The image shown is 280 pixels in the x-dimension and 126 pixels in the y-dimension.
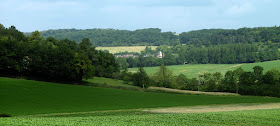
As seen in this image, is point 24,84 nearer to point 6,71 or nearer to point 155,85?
point 6,71

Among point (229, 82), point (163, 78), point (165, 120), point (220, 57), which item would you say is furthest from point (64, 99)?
point (220, 57)

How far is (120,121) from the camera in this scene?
28.5 meters

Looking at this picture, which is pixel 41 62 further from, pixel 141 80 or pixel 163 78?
pixel 163 78

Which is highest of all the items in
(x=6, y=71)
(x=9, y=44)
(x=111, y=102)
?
(x=9, y=44)

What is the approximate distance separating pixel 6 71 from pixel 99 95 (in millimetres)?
23965

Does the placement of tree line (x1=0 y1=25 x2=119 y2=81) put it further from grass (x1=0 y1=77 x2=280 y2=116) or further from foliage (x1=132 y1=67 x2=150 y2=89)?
foliage (x1=132 y1=67 x2=150 y2=89)

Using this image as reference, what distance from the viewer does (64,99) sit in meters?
56.3

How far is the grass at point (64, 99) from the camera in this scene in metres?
46.7

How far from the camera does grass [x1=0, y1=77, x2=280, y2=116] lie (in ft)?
153

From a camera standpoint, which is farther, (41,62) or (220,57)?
(220,57)

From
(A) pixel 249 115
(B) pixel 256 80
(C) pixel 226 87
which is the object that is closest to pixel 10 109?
(A) pixel 249 115

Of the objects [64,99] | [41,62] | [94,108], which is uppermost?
Answer: [41,62]

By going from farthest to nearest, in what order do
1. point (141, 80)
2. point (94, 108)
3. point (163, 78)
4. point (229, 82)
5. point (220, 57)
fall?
point (220, 57), point (163, 78), point (141, 80), point (229, 82), point (94, 108)

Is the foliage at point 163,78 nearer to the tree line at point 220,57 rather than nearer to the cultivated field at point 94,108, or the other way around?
the cultivated field at point 94,108
